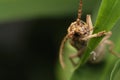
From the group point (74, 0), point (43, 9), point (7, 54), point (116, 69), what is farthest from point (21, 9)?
point (116, 69)

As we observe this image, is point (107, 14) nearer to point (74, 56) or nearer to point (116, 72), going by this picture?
point (116, 72)

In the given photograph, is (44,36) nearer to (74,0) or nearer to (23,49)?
(23,49)

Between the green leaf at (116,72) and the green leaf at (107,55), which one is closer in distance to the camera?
the green leaf at (107,55)

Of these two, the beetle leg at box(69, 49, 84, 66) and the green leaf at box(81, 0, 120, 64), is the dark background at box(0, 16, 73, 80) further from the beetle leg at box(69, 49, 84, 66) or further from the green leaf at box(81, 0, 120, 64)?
the green leaf at box(81, 0, 120, 64)

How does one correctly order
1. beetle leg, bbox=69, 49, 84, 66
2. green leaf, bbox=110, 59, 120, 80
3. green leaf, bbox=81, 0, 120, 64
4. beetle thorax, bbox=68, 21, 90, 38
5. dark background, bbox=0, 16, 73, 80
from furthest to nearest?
dark background, bbox=0, 16, 73, 80, beetle leg, bbox=69, 49, 84, 66, beetle thorax, bbox=68, 21, 90, 38, green leaf, bbox=110, 59, 120, 80, green leaf, bbox=81, 0, 120, 64

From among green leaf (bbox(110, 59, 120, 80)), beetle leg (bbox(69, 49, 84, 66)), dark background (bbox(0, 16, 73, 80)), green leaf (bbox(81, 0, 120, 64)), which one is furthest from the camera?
dark background (bbox(0, 16, 73, 80))

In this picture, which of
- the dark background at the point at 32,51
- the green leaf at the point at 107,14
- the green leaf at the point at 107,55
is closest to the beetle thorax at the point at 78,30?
the green leaf at the point at 107,55

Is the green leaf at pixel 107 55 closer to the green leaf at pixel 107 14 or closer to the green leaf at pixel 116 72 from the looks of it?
the green leaf at pixel 107 14

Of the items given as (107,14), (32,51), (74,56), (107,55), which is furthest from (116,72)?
(32,51)

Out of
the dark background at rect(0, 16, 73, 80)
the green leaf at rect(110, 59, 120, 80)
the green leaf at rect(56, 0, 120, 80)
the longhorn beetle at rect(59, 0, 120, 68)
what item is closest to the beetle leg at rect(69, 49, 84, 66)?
the longhorn beetle at rect(59, 0, 120, 68)

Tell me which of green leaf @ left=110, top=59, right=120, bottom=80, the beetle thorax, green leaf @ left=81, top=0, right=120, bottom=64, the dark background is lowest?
the dark background

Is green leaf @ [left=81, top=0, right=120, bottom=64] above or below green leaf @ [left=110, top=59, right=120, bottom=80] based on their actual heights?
above
